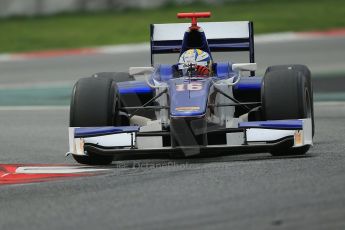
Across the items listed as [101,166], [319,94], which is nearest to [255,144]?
[101,166]

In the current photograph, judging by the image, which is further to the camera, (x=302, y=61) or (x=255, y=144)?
(x=302, y=61)

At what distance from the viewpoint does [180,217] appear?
6.81 meters

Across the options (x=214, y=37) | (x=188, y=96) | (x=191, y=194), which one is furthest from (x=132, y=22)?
(x=191, y=194)

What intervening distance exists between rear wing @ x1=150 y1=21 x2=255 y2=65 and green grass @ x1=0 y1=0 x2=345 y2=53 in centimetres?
1094

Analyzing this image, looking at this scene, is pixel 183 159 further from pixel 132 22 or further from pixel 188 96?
pixel 132 22

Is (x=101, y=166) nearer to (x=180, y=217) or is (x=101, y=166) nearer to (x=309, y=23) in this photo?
(x=180, y=217)

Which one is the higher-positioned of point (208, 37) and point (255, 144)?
point (208, 37)

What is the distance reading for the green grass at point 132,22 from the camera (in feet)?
76.3

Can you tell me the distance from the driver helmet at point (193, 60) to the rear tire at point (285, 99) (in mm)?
816

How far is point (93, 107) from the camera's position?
988cm

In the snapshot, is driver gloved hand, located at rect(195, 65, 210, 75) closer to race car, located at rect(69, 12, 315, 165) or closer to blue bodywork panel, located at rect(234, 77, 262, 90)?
race car, located at rect(69, 12, 315, 165)

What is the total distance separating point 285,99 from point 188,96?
879mm

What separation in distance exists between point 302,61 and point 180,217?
43.3 feet

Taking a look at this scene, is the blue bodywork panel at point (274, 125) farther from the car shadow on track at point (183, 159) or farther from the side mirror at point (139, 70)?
the side mirror at point (139, 70)
